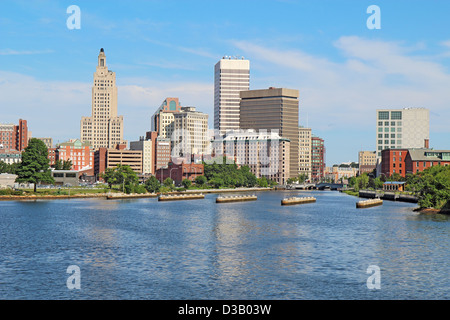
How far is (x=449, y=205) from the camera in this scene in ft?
412

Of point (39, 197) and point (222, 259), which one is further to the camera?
point (39, 197)

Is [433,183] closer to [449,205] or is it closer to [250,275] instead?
[449,205]

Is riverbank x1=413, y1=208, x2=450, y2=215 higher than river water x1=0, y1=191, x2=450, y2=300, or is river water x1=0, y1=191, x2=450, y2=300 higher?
riverbank x1=413, y1=208, x2=450, y2=215

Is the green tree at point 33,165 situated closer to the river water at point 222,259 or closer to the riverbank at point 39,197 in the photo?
the riverbank at point 39,197

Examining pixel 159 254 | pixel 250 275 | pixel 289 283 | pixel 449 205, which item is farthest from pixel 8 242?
pixel 449 205

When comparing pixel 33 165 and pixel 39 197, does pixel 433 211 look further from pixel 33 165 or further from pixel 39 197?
pixel 33 165

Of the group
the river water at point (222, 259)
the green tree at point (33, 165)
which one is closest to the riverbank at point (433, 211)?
the river water at point (222, 259)

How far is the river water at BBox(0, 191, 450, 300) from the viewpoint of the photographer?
47.3m

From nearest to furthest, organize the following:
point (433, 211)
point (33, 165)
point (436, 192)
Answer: point (436, 192)
point (433, 211)
point (33, 165)

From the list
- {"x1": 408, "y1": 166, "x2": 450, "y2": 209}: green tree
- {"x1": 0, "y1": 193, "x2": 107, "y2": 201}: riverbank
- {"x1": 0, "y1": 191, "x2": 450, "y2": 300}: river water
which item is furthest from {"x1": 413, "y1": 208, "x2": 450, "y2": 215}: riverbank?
{"x1": 0, "y1": 193, "x2": 107, "y2": 201}: riverbank

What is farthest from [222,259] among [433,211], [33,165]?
[33,165]

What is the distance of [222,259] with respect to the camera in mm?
62562

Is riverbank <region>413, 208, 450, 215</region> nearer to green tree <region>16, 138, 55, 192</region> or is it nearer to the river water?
the river water
